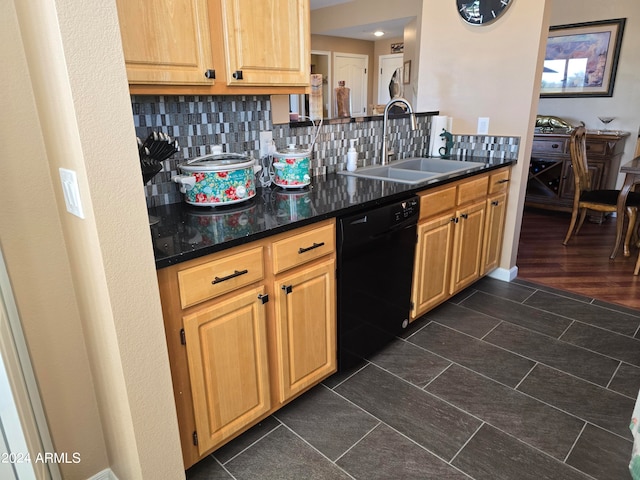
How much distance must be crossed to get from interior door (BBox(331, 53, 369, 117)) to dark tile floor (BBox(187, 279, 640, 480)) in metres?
6.98

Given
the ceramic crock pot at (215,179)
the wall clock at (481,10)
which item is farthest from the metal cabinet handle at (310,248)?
the wall clock at (481,10)

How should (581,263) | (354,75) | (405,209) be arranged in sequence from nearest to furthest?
(405,209) < (581,263) < (354,75)

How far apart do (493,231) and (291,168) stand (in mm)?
1693

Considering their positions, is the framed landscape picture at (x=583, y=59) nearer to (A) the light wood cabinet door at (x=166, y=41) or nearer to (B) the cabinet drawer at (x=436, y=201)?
(B) the cabinet drawer at (x=436, y=201)

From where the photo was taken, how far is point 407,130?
304 centimetres

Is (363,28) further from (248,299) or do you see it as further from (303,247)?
(248,299)

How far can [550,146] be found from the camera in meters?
4.96

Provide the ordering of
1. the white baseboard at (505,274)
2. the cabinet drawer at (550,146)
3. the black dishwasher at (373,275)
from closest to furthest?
the black dishwasher at (373,275), the white baseboard at (505,274), the cabinet drawer at (550,146)

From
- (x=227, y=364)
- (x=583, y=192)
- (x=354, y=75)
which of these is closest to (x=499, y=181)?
(x=583, y=192)

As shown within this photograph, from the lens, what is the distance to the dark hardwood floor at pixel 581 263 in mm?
3096

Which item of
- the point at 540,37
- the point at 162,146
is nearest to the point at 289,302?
the point at 162,146

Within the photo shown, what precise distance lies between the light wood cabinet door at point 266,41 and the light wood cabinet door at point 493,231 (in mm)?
1644

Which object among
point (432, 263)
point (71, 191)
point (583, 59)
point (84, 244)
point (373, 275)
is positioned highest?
point (583, 59)

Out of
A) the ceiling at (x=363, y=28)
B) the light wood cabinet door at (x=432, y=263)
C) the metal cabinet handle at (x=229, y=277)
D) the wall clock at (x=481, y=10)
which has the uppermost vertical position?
the ceiling at (x=363, y=28)
